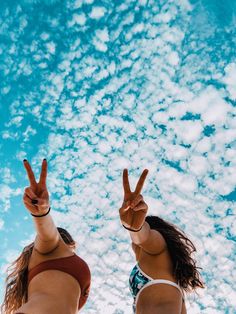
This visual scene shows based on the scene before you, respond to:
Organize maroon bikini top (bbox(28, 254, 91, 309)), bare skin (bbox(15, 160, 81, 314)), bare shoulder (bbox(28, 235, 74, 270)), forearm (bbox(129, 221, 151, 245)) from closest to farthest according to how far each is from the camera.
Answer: bare skin (bbox(15, 160, 81, 314)), maroon bikini top (bbox(28, 254, 91, 309)), bare shoulder (bbox(28, 235, 74, 270)), forearm (bbox(129, 221, 151, 245))

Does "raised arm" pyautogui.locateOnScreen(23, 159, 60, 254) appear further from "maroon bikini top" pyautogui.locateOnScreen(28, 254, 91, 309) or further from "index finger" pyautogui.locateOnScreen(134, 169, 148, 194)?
"index finger" pyautogui.locateOnScreen(134, 169, 148, 194)

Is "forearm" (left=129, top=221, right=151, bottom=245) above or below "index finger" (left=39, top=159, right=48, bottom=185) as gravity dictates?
below

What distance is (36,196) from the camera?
388 centimetres

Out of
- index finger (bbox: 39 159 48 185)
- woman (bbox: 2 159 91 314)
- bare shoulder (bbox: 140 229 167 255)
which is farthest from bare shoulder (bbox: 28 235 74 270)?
bare shoulder (bbox: 140 229 167 255)

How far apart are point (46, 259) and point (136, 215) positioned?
114 centimetres

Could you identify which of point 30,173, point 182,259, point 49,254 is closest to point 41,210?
point 30,173

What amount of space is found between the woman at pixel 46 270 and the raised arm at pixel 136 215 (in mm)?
701

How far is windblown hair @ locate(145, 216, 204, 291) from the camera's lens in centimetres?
456

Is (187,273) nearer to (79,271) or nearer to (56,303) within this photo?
(79,271)

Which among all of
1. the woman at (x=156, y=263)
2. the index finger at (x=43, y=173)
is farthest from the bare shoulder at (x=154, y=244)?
the index finger at (x=43, y=173)

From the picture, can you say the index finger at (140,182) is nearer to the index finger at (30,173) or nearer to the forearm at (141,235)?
the forearm at (141,235)

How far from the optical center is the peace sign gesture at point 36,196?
3838 millimetres

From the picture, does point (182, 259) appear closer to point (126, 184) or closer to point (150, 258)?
point (150, 258)

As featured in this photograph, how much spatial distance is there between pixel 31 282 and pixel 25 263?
0.39m
